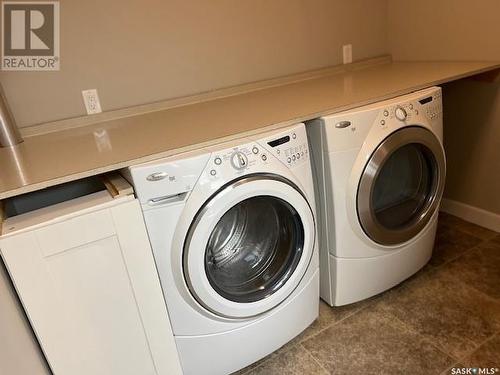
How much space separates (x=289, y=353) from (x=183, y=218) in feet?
2.62

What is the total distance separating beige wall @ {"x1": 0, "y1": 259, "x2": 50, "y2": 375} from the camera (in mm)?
911

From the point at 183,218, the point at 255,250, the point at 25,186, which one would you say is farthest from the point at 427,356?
the point at 25,186

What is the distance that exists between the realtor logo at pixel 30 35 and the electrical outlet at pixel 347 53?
153 centimetres

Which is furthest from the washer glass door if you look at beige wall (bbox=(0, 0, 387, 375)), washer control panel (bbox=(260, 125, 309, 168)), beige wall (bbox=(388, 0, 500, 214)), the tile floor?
beige wall (bbox=(388, 0, 500, 214))

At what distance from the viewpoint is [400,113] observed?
1417mm

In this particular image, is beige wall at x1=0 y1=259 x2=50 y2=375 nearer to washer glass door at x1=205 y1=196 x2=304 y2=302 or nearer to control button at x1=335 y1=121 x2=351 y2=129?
washer glass door at x1=205 y1=196 x2=304 y2=302

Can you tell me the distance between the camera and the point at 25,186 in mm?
961

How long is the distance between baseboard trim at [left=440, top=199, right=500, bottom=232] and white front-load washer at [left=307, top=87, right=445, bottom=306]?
569 millimetres

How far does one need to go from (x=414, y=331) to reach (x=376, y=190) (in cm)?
60

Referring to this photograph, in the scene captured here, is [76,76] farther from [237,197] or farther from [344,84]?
[344,84]

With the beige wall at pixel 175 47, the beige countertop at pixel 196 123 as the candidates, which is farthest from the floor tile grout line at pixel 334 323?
the beige wall at pixel 175 47

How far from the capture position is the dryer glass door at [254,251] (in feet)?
3.84

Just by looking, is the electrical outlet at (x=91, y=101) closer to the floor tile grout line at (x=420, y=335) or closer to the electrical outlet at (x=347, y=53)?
the electrical outlet at (x=347, y=53)

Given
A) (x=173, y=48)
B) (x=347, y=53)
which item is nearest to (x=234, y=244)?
(x=173, y=48)
